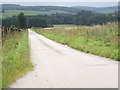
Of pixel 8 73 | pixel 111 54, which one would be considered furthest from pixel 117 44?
pixel 8 73

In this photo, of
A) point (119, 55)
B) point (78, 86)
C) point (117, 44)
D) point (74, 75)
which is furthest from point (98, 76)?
point (117, 44)

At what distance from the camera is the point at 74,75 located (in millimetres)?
9352

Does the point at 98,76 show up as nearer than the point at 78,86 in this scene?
No

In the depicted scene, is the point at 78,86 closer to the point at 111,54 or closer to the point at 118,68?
the point at 118,68

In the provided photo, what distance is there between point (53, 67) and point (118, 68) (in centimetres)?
259

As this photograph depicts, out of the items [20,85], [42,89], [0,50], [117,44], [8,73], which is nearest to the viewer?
[42,89]

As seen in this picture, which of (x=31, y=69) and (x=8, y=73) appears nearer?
(x=8, y=73)

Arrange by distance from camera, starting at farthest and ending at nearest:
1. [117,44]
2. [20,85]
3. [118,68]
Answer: [117,44], [118,68], [20,85]

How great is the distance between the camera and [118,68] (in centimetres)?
1069

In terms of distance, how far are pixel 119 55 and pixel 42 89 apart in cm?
730

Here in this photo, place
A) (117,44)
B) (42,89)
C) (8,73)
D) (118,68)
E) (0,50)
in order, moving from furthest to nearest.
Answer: (117,44), (0,50), (118,68), (8,73), (42,89)

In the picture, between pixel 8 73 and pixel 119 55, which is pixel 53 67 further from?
pixel 119 55

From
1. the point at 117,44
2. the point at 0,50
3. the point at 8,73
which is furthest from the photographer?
the point at 117,44

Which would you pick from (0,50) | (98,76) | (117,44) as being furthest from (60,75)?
(117,44)
